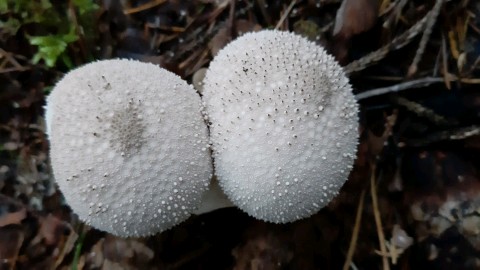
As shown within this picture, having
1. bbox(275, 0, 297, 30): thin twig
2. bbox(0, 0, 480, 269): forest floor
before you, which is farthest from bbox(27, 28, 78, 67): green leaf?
bbox(275, 0, 297, 30): thin twig

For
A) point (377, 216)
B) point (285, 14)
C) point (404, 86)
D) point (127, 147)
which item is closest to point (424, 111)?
point (404, 86)

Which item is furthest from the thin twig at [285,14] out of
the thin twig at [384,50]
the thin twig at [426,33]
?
the thin twig at [426,33]

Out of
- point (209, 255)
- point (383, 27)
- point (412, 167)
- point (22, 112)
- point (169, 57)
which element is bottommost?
point (209, 255)

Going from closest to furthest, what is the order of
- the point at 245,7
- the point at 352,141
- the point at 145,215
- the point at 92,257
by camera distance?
the point at 145,215, the point at 352,141, the point at 92,257, the point at 245,7

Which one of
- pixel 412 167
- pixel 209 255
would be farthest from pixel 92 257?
pixel 412 167

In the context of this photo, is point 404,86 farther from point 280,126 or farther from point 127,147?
point 127,147

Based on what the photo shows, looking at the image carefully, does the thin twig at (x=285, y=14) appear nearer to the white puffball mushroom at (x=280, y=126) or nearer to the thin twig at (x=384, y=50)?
the thin twig at (x=384, y=50)

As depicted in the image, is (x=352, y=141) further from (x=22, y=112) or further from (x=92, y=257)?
(x=22, y=112)
